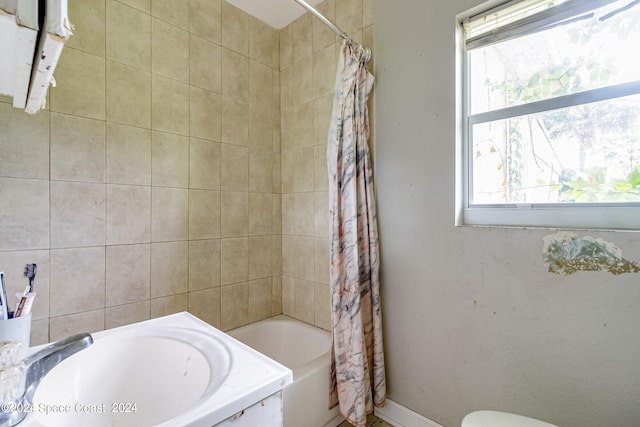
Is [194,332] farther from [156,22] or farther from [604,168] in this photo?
[156,22]

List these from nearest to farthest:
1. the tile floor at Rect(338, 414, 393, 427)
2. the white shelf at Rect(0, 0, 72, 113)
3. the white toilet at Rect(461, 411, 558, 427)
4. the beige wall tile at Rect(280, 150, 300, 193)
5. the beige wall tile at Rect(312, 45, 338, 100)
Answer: the white shelf at Rect(0, 0, 72, 113) < the white toilet at Rect(461, 411, 558, 427) < the tile floor at Rect(338, 414, 393, 427) < the beige wall tile at Rect(312, 45, 338, 100) < the beige wall tile at Rect(280, 150, 300, 193)

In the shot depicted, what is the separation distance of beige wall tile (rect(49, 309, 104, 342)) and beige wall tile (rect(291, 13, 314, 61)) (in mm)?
2018

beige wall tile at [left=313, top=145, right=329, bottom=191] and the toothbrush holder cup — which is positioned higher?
beige wall tile at [left=313, top=145, right=329, bottom=191]

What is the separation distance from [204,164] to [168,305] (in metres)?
0.87

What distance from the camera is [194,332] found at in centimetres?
86

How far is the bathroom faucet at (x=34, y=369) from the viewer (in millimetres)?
507

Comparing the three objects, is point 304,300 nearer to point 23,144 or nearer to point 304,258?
point 304,258

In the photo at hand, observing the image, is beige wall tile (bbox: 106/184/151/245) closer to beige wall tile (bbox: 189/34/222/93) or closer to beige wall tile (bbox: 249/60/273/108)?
beige wall tile (bbox: 189/34/222/93)

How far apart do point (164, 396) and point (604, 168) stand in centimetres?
163

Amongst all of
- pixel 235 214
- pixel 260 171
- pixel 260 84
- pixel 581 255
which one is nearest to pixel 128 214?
pixel 235 214

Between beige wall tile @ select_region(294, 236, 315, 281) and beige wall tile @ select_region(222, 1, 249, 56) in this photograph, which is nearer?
beige wall tile @ select_region(222, 1, 249, 56)

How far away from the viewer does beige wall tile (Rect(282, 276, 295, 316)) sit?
7.02 ft

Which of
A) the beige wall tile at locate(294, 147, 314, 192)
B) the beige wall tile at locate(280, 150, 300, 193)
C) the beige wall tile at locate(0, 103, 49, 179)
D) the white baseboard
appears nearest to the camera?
the beige wall tile at locate(0, 103, 49, 179)

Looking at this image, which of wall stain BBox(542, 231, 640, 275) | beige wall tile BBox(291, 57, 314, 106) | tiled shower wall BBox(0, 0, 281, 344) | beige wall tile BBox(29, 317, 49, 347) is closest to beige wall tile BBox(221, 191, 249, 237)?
tiled shower wall BBox(0, 0, 281, 344)
